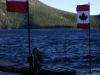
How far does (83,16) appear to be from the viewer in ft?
60.6

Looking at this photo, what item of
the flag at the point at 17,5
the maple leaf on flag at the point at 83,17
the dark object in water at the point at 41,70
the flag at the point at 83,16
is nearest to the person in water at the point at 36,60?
the flag at the point at 17,5

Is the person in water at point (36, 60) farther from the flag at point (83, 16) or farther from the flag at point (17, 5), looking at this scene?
the flag at point (83, 16)

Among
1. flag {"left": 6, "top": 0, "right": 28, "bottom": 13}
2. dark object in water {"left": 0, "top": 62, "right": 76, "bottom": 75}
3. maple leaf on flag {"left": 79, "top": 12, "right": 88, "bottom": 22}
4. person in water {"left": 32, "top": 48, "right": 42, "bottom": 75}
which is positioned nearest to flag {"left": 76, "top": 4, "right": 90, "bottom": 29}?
maple leaf on flag {"left": 79, "top": 12, "right": 88, "bottom": 22}

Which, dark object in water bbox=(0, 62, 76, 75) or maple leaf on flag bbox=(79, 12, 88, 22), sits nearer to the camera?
maple leaf on flag bbox=(79, 12, 88, 22)

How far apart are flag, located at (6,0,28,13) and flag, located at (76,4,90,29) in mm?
3653

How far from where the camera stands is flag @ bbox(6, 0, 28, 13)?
15.9 meters

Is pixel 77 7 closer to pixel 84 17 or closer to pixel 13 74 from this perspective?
pixel 84 17

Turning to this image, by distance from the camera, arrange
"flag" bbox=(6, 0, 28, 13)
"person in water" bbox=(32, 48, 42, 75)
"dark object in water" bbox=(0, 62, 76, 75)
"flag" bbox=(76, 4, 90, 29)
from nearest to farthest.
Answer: "flag" bbox=(6, 0, 28, 13)
"person in water" bbox=(32, 48, 42, 75)
"flag" bbox=(76, 4, 90, 29)
"dark object in water" bbox=(0, 62, 76, 75)

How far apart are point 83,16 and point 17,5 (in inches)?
163

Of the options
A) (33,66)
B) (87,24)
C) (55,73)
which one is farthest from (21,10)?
(55,73)

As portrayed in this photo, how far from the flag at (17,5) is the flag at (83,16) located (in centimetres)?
365

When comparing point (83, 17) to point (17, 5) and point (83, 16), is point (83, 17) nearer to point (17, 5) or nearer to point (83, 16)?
point (83, 16)

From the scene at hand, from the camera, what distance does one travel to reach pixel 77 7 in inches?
739

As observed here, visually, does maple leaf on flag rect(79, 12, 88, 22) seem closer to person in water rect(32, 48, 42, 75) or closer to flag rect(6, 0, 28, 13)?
person in water rect(32, 48, 42, 75)
